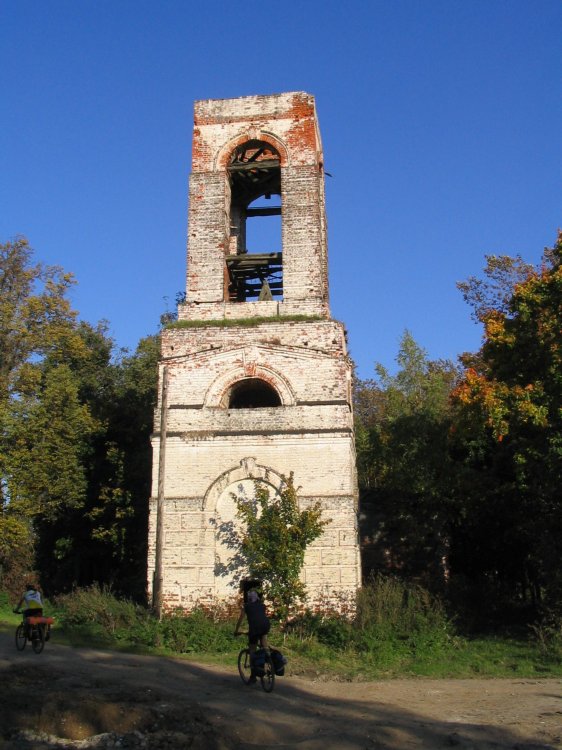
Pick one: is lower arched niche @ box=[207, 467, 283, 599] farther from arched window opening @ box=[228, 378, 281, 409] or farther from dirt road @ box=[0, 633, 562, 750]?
dirt road @ box=[0, 633, 562, 750]

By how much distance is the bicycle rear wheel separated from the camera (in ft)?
33.8

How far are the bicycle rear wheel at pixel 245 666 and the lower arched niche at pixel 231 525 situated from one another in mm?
3448

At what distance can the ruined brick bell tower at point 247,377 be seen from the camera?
14648 millimetres

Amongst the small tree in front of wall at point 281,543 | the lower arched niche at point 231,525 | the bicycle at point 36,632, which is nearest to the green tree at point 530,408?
the small tree in front of wall at point 281,543

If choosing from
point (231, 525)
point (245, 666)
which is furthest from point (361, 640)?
point (245, 666)

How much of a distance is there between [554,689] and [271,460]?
6533mm

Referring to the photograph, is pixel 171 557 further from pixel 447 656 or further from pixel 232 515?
pixel 447 656

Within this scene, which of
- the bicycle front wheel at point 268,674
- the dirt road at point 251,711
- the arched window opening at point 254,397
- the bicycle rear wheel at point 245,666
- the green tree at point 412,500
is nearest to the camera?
the dirt road at point 251,711

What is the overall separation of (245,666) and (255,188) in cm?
1241

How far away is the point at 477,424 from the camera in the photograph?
617 inches

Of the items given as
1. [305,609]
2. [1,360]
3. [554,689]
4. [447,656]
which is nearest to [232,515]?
[305,609]

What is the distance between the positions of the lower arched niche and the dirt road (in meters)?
2.92

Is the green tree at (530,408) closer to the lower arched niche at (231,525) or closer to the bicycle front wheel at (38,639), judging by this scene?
the lower arched niche at (231,525)

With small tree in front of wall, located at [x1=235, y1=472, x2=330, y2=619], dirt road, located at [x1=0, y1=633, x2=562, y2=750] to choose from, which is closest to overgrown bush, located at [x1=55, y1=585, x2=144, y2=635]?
small tree in front of wall, located at [x1=235, y1=472, x2=330, y2=619]
